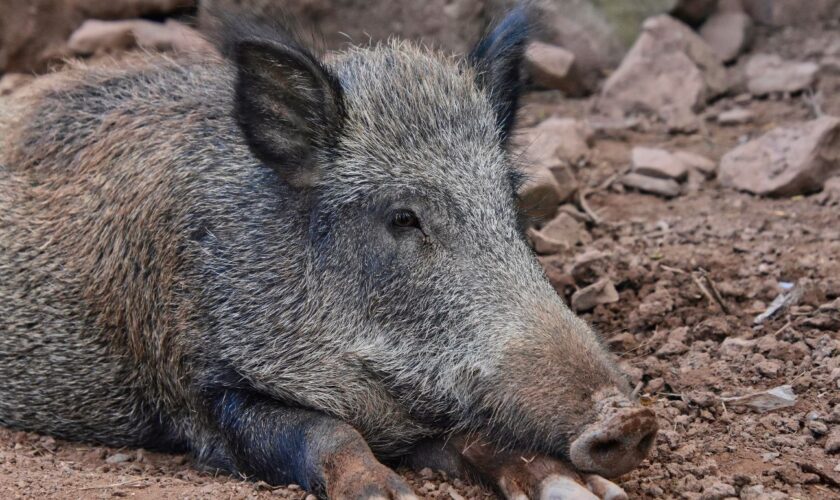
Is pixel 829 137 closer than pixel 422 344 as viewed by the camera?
No

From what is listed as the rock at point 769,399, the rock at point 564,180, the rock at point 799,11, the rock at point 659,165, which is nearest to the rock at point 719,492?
the rock at point 769,399

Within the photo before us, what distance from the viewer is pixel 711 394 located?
4.50 meters

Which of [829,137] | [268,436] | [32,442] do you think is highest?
[829,137]

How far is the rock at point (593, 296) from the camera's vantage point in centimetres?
556

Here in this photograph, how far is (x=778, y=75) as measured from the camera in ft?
28.1

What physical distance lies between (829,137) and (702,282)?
168 centimetres

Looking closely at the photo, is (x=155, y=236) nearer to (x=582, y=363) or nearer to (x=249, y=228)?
(x=249, y=228)

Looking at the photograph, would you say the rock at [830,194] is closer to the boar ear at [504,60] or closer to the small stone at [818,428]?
the boar ear at [504,60]

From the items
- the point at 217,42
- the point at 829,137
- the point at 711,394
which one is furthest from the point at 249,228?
the point at 829,137

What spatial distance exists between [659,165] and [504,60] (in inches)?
95.5

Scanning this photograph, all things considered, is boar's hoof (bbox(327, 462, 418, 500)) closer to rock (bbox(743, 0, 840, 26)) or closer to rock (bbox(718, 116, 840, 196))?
rock (bbox(718, 116, 840, 196))

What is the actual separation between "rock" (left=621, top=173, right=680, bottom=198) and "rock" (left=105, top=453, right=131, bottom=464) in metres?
3.82

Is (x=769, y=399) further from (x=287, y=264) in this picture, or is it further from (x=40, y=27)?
(x=40, y=27)

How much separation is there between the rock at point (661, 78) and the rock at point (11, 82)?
175 inches
